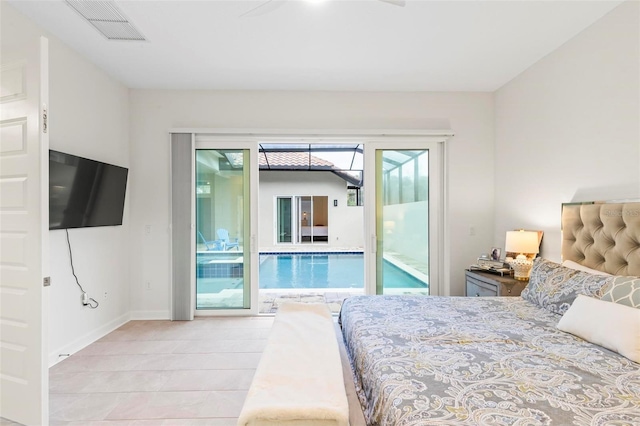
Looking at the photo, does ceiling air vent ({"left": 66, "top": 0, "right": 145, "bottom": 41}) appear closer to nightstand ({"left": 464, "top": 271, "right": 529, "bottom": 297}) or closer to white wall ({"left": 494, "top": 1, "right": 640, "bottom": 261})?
white wall ({"left": 494, "top": 1, "right": 640, "bottom": 261})

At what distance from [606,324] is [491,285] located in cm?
140

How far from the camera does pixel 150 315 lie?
3.72 m

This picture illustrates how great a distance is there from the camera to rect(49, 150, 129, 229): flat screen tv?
2477 millimetres

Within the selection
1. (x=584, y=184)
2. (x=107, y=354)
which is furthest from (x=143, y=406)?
(x=584, y=184)

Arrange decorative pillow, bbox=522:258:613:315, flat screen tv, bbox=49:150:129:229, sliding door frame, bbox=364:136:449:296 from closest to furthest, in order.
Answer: decorative pillow, bbox=522:258:613:315, flat screen tv, bbox=49:150:129:229, sliding door frame, bbox=364:136:449:296

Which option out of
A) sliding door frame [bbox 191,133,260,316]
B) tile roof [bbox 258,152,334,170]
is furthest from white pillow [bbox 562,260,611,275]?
tile roof [bbox 258,152,334,170]

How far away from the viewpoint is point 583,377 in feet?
4.23

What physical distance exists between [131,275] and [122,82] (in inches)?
91.0

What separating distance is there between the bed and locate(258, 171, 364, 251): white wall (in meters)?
8.17

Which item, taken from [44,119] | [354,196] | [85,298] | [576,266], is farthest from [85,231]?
[354,196]

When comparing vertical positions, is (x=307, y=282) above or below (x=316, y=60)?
below

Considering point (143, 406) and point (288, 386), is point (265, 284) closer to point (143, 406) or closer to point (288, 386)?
point (143, 406)

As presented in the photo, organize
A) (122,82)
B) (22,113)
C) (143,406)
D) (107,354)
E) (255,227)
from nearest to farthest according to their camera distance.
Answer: (22,113) < (143,406) < (107,354) < (122,82) < (255,227)

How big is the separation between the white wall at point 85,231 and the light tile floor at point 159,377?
26 cm
